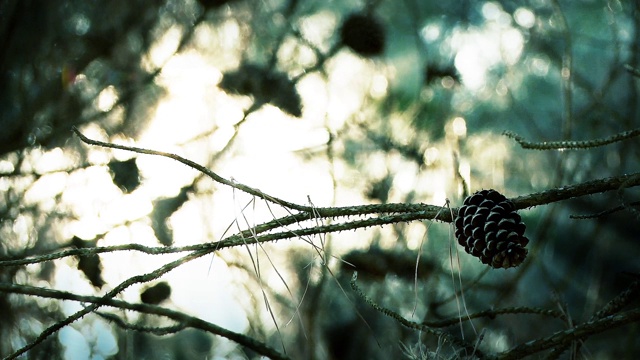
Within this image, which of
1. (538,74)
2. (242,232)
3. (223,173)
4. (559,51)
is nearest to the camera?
(242,232)

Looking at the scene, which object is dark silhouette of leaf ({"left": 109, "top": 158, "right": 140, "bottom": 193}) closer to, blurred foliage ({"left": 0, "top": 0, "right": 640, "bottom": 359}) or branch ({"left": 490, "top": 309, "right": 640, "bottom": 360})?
blurred foliage ({"left": 0, "top": 0, "right": 640, "bottom": 359})

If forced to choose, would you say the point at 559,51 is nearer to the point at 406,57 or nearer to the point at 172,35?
the point at 406,57

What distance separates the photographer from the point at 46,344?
1453 mm

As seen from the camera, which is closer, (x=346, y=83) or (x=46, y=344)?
(x=46, y=344)

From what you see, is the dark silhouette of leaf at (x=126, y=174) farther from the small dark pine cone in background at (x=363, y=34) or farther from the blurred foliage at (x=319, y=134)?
the small dark pine cone in background at (x=363, y=34)

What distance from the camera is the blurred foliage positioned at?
162cm

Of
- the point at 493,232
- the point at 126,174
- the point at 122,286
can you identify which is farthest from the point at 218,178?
the point at 126,174

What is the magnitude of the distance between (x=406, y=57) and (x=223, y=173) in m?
0.65

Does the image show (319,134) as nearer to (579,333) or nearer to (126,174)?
(126,174)

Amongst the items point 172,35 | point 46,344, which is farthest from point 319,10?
point 46,344

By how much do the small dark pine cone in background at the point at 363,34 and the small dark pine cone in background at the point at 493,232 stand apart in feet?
4.21

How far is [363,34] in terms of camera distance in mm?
1851

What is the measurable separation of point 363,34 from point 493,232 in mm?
1355

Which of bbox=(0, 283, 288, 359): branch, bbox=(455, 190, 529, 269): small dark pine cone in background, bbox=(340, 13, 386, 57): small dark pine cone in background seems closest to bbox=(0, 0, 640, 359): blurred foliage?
bbox=(340, 13, 386, 57): small dark pine cone in background
